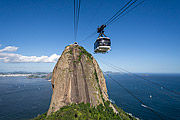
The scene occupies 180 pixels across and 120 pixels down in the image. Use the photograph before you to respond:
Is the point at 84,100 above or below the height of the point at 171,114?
above

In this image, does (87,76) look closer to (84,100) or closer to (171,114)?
(84,100)

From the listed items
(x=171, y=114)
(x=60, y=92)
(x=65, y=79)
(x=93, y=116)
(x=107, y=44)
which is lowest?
(x=171, y=114)

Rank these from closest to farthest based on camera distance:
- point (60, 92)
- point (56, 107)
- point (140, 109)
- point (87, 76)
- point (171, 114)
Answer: point (56, 107), point (60, 92), point (87, 76), point (171, 114), point (140, 109)

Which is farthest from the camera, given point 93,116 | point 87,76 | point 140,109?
point 140,109

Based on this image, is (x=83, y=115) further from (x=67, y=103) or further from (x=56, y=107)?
(x=56, y=107)

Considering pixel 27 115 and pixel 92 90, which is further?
pixel 27 115

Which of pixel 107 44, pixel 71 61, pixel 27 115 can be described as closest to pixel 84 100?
pixel 71 61
